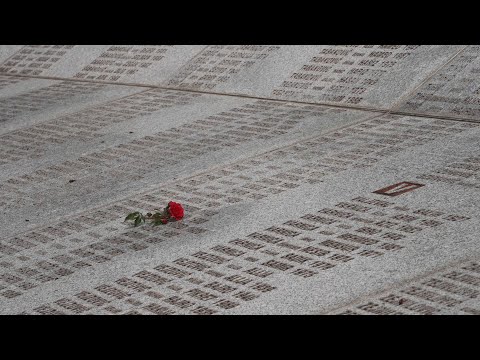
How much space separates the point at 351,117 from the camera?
7.05 metres

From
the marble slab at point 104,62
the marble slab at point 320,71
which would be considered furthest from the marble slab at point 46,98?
the marble slab at point 320,71

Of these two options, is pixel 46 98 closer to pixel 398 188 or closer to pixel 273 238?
pixel 398 188

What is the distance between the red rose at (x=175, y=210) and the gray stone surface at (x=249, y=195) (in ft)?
0.18

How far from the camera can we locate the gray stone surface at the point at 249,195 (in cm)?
430

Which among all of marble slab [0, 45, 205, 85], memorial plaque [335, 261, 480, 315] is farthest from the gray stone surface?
marble slab [0, 45, 205, 85]

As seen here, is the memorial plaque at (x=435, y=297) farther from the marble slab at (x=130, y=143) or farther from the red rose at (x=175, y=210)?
the marble slab at (x=130, y=143)

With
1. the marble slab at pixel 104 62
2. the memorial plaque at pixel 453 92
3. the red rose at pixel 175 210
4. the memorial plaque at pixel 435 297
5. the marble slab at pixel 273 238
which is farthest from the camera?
the marble slab at pixel 104 62

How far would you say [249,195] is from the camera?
561 centimetres

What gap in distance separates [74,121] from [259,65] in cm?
170

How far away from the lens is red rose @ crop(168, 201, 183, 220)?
5.23 metres

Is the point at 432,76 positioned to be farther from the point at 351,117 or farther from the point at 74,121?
the point at 74,121

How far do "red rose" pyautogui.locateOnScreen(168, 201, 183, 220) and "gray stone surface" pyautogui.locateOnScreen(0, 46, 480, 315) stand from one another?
0.05m

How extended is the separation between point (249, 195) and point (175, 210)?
56 cm

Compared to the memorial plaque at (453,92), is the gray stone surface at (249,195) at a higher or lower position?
lower
